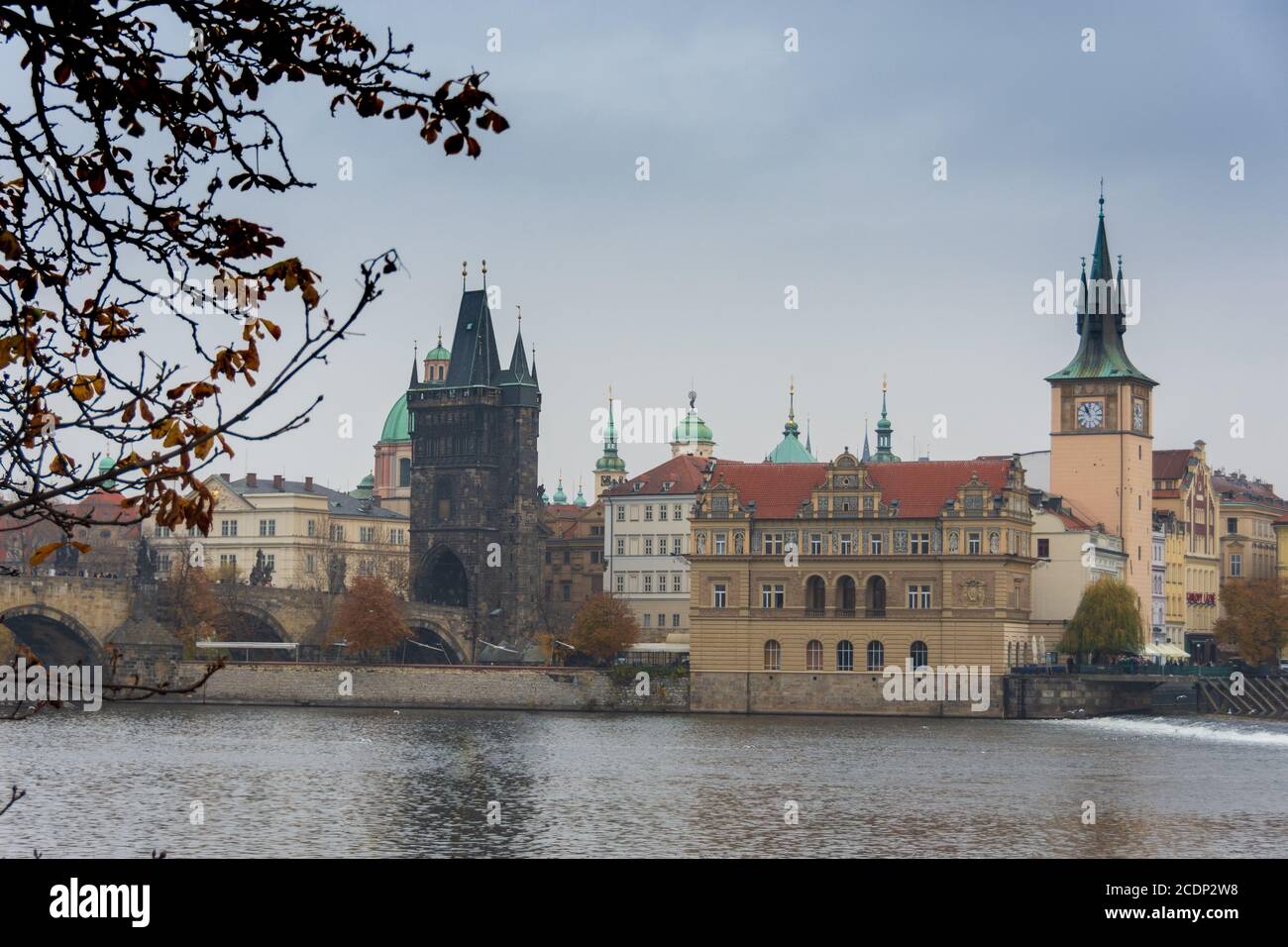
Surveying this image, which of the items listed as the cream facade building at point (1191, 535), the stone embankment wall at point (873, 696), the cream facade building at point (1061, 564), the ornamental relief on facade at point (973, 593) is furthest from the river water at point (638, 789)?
the cream facade building at point (1191, 535)

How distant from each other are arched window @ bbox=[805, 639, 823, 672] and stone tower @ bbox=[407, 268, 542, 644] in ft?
113

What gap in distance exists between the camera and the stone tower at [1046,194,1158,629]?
119m

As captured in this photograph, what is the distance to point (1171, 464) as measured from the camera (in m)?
137

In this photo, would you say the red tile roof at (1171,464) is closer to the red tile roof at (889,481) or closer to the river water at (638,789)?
the red tile roof at (889,481)

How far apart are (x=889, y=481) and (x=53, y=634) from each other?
42.4 m

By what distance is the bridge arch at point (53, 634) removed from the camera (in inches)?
4395

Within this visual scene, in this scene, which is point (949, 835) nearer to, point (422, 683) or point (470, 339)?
point (422, 683)

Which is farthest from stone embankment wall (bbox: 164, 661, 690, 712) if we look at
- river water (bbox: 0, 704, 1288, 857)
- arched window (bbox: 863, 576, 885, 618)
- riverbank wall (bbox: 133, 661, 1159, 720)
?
river water (bbox: 0, 704, 1288, 857)

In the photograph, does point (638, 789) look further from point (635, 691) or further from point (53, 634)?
point (53, 634)

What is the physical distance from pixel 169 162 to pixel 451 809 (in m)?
42.8

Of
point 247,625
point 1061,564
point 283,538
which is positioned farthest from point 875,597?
point 283,538

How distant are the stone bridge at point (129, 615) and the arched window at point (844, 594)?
30.6 metres

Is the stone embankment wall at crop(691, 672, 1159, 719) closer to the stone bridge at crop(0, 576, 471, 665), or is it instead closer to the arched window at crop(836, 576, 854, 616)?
the arched window at crop(836, 576, 854, 616)
